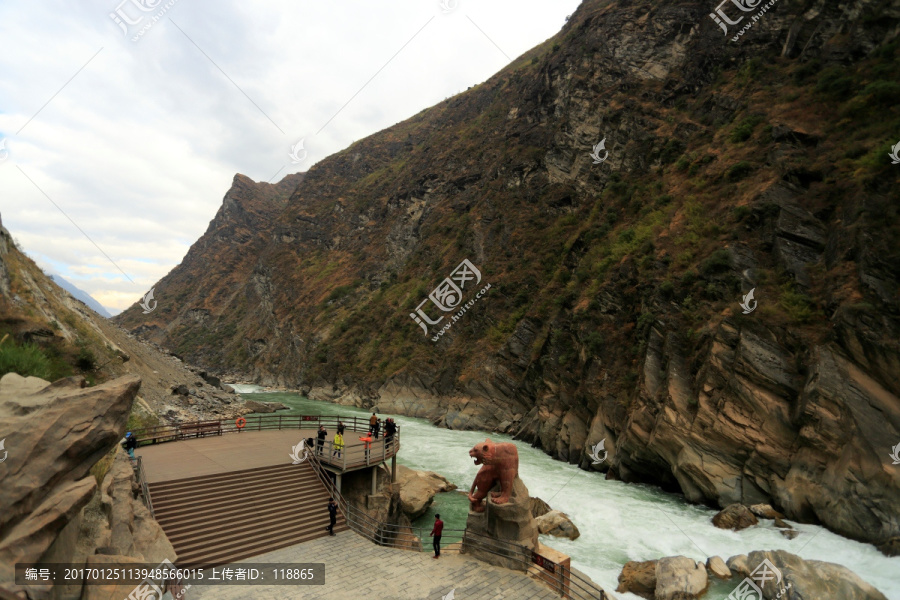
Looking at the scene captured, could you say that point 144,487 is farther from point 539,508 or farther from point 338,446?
point 539,508

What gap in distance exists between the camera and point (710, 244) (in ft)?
74.6

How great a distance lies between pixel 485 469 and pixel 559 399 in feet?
63.9

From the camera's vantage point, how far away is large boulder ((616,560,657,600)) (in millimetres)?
11789

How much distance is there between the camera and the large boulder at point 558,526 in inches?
605

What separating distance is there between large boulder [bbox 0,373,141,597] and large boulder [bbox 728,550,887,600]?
15.4 meters

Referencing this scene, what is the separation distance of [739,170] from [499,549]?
2531 centimetres

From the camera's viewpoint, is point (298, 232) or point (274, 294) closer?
point (274, 294)

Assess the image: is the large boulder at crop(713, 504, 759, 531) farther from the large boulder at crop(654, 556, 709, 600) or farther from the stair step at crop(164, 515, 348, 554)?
the stair step at crop(164, 515, 348, 554)

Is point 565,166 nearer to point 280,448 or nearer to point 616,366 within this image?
point 616,366

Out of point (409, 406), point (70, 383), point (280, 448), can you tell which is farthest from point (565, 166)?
point (70, 383)

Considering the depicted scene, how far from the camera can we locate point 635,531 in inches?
610

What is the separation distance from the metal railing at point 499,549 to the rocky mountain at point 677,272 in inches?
398

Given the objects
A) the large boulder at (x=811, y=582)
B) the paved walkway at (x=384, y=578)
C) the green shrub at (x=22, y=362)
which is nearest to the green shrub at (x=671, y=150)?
the large boulder at (x=811, y=582)

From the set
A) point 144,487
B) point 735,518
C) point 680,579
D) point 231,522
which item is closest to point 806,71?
point 735,518
